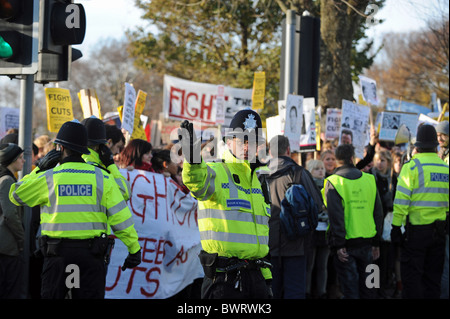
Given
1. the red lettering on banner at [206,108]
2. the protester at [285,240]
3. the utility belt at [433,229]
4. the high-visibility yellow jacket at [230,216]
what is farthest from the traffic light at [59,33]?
the red lettering on banner at [206,108]

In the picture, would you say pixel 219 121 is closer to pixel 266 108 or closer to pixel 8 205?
pixel 8 205

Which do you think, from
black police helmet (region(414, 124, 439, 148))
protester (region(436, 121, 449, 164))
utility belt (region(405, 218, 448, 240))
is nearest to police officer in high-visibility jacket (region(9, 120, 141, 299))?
utility belt (region(405, 218, 448, 240))

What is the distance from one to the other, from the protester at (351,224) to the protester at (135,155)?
221 centimetres

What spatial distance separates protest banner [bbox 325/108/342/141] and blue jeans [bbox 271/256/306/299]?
17.0ft

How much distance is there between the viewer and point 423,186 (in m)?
8.64

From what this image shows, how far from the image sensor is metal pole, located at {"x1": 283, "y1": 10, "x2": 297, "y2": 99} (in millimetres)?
11797

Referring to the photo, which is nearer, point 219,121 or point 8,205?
point 8,205

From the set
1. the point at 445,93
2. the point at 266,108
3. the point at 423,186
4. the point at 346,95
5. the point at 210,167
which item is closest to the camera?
the point at 210,167

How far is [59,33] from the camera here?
22.3 feet
